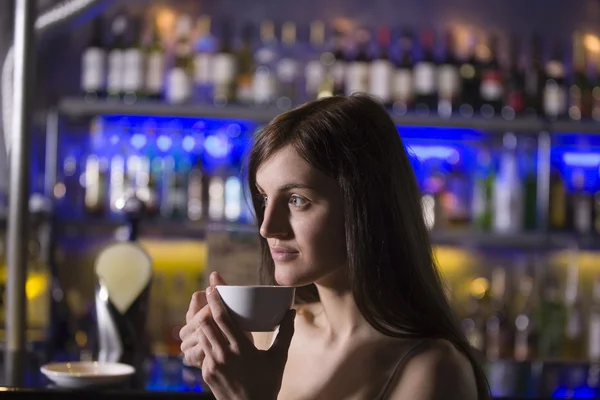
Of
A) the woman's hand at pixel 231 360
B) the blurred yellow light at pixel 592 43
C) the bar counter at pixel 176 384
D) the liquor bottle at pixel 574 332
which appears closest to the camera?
the woman's hand at pixel 231 360

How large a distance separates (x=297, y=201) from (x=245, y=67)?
2.18 meters

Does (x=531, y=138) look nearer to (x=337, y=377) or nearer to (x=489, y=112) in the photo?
(x=489, y=112)

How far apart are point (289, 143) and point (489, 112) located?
2.06 meters

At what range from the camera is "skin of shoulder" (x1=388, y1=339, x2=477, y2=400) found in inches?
38.5

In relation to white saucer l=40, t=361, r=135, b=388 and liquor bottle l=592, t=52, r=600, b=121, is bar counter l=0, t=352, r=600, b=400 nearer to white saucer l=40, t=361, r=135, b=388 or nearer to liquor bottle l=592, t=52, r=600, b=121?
white saucer l=40, t=361, r=135, b=388

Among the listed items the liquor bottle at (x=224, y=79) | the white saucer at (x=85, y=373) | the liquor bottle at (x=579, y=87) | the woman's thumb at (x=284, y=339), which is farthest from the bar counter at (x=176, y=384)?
the liquor bottle at (x=579, y=87)

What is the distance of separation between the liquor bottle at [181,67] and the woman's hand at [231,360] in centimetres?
208

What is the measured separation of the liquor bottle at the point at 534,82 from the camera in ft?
9.93

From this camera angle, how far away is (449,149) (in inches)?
128

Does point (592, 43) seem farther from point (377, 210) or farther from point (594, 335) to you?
point (377, 210)

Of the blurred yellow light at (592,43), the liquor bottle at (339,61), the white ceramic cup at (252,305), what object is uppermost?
the blurred yellow light at (592,43)

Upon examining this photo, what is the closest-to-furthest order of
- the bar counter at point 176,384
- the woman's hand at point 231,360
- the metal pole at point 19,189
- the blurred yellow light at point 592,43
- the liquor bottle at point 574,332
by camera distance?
the woman's hand at point 231,360, the bar counter at point 176,384, the metal pole at point 19,189, the liquor bottle at point 574,332, the blurred yellow light at point 592,43

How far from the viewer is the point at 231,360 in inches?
35.2

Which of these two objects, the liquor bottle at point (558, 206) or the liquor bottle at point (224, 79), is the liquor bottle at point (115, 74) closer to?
the liquor bottle at point (224, 79)
